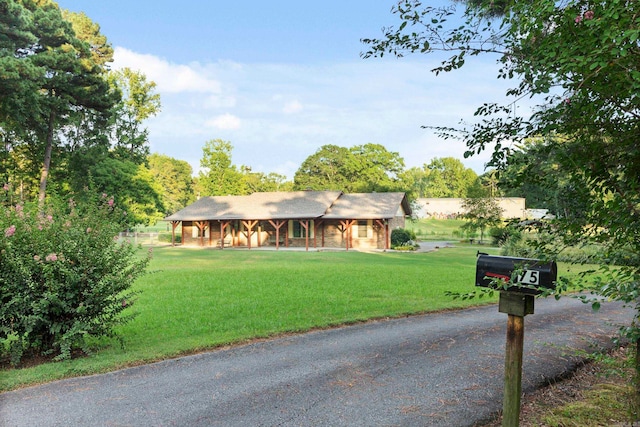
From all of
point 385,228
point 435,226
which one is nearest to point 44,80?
point 385,228

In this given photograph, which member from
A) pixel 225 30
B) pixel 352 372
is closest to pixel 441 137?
pixel 352 372

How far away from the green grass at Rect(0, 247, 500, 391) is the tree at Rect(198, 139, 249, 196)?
33113 millimetres

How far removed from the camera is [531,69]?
233cm

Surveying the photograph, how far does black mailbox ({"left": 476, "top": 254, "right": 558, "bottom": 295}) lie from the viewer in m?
2.38

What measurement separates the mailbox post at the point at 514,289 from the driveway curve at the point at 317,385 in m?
0.63

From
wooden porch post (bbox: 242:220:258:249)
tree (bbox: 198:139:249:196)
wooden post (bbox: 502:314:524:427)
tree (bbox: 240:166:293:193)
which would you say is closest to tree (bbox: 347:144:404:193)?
tree (bbox: 198:139:249:196)

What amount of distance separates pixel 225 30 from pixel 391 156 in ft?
129

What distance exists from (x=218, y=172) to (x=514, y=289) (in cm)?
4670

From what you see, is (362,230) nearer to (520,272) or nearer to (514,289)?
(514,289)

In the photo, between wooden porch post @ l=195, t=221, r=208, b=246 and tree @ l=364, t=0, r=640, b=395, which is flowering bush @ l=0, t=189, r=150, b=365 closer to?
tree @ l=364, t=0, r=640, b=395

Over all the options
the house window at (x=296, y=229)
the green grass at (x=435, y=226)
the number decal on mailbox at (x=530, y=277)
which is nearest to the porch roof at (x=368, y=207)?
the house window at (x=296, y=229)

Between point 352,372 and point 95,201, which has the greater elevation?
point 95,201

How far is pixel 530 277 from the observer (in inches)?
96.8

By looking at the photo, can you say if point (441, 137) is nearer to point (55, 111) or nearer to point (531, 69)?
point (531, 69)
